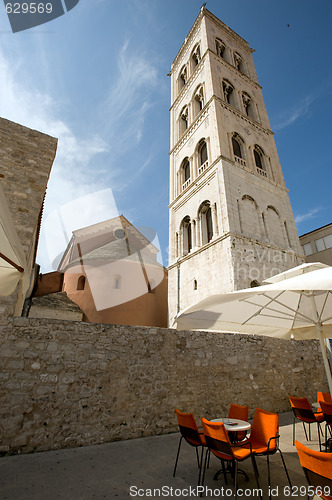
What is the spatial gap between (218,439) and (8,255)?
323 centimetres

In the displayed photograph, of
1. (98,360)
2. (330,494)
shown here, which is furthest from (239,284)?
(330,494)

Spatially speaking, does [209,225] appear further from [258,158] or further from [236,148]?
[258,158]

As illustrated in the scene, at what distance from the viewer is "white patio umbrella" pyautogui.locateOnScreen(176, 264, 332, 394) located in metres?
4.13

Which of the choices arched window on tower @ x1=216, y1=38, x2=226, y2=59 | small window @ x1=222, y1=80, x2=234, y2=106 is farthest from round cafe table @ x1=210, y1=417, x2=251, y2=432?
arched window on tower @ x1=216, y1=38, x2=226, y2=59

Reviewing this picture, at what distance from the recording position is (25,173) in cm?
675

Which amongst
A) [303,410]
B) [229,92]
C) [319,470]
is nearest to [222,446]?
[319,470]

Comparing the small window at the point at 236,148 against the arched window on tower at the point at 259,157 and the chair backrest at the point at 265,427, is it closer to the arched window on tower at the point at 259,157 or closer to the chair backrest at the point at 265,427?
the arched window on tower at the point at 259,157

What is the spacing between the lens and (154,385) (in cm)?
519

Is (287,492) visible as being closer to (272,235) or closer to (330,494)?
(330,494)

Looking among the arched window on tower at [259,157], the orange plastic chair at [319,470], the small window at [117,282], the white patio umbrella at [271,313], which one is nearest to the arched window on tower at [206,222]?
the arched window on tower at [259,157]

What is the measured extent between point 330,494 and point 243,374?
16.0ft

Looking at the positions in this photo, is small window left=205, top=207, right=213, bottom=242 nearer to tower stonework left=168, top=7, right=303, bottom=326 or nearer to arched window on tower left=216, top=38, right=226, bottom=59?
tower stonework left=168, top=7, right=303, bottom=326

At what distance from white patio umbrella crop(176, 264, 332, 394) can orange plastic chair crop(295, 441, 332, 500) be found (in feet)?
6.57

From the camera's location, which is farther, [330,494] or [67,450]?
[67,450]
